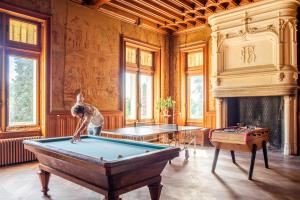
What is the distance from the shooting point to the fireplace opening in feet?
23.1

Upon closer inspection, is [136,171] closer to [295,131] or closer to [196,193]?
[196,193]

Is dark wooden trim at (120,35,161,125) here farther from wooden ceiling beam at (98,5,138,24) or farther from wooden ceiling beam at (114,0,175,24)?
wooden ceiling beam at (114,0,175,24)

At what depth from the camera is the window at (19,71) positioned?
5598mm

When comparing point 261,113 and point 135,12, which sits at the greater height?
point 135,12

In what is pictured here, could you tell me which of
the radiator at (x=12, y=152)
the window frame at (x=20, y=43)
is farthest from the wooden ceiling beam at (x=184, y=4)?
the radiator at (x=12, y=152)

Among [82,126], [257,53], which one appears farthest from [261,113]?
[82,126]

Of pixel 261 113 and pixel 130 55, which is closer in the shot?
pixel 261 113

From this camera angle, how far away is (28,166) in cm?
547

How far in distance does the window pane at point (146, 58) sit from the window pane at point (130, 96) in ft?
2.49

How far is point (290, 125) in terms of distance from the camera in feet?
21.8

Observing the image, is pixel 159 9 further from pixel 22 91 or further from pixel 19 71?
pixel 22 91

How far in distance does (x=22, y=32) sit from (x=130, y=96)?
3.88 metres

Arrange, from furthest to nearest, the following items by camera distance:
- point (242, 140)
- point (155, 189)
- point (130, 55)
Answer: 1. point (130, 55)
2. point (242, 140)
3. point (155, 189)

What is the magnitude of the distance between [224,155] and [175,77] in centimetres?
383
